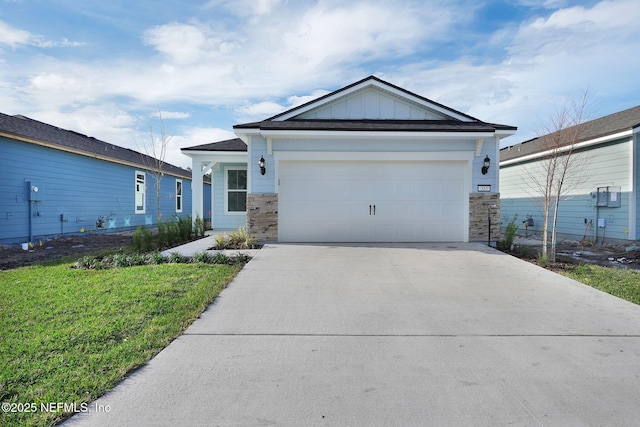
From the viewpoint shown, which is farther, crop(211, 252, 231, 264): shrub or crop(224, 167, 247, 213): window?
crop(224, 167, 247, 213): window

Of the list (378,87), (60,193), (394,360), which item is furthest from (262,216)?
(60,193)

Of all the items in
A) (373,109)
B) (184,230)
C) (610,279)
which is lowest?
(610,279)

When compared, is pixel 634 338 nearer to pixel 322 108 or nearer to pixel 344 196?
pixel 344 196

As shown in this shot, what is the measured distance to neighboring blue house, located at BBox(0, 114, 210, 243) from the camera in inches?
425

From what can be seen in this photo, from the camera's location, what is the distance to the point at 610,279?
6.46 meters

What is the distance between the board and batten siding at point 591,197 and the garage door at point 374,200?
16.5ft

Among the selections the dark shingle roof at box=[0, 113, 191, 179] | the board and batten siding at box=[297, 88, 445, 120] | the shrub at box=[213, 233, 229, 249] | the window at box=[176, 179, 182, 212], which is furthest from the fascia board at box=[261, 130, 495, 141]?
the window at box=[176, 179, 182, 212]

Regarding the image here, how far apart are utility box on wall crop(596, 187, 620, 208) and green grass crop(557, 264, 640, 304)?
4.91m

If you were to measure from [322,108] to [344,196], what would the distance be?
9.47 ft

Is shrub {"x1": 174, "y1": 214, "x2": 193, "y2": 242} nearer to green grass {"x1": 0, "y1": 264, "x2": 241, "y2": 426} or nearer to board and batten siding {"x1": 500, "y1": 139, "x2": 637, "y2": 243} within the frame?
green grass {"x1": 0, "y1": 264, "x2": 241, "y2": 426}

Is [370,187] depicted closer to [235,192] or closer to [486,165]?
[486,165]

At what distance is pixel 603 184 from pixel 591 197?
22.6 inches

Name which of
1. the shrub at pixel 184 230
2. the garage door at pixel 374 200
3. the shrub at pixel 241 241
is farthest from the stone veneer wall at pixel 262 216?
the shrub at pixel 184 230

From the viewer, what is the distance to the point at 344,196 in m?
10.3
